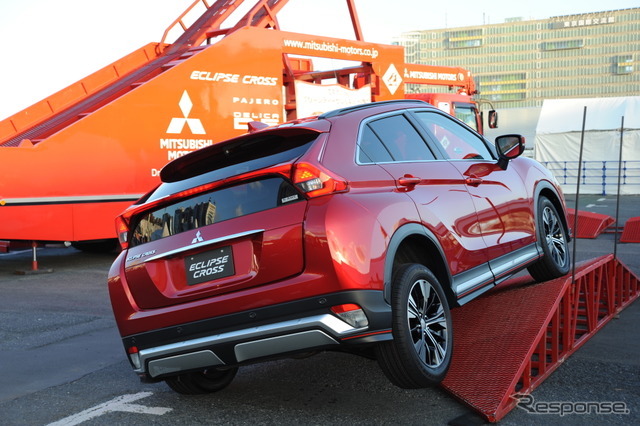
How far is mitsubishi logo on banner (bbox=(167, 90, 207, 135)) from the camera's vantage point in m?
11.8

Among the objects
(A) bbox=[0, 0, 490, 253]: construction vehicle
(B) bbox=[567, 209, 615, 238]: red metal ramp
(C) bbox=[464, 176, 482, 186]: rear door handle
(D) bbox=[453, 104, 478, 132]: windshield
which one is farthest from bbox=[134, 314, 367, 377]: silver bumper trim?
(D) bbox=[453, 104, 478, 132]: windshield

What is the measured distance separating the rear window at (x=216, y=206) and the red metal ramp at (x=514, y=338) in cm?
143

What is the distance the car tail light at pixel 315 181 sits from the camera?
3.71 metres

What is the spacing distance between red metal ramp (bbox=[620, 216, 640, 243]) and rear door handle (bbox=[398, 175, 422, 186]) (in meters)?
8.95

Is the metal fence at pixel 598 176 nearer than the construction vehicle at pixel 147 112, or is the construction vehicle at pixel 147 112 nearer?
the construction vehicle at pixel 147 112

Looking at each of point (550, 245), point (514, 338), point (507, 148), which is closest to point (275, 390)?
point (514, 338)

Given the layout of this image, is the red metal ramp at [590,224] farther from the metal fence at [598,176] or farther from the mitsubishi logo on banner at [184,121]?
the metal fence at [598,176]

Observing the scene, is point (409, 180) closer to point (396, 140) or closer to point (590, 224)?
point (396, 140)

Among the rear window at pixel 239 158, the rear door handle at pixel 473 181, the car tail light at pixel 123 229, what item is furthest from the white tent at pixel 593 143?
the car tail light at pixel 123 229

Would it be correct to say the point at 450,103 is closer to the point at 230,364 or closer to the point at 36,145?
the point at 36,145

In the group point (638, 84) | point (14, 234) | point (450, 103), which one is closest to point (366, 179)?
point (14, 234)

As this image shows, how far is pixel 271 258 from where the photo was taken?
368 centimetres

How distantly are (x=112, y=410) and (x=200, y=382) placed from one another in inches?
20.4

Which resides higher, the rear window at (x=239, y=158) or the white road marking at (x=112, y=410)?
the rear window at (x=239, y=158)
